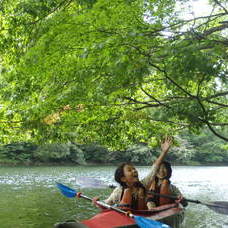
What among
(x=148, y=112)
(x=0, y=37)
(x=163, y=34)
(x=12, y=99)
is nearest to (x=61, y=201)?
(x=148, y=112)

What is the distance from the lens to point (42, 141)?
950 centimetres

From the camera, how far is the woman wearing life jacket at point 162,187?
7.35 metres

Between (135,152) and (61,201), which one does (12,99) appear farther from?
(135,152)

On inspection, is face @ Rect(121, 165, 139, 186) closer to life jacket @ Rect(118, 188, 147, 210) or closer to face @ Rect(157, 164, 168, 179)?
life jacket @ Rect(118, 188, 147, 210)

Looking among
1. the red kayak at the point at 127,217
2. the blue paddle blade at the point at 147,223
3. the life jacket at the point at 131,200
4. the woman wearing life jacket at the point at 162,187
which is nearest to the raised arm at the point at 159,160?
the woman wearing life jacket at the point at 162,187

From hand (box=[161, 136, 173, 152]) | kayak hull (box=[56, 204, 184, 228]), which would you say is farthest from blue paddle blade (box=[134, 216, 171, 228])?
hand (box=[161, 136, 173, 152])

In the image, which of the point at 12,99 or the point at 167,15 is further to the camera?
the point at 12,99

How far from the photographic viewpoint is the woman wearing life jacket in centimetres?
735

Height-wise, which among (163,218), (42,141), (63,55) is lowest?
(163,218)

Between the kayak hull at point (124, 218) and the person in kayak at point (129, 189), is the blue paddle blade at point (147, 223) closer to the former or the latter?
the kayak hull at point (124, 218)

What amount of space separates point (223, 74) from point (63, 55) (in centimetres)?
234

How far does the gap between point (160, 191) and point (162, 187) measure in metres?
0.11

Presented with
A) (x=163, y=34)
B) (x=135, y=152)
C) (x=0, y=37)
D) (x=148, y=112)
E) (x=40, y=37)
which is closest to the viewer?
(x=40, y=37)

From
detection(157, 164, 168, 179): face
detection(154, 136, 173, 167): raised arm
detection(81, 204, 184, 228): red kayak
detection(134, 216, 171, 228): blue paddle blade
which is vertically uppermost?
detection(154, 136, 173, 167): raised arm
